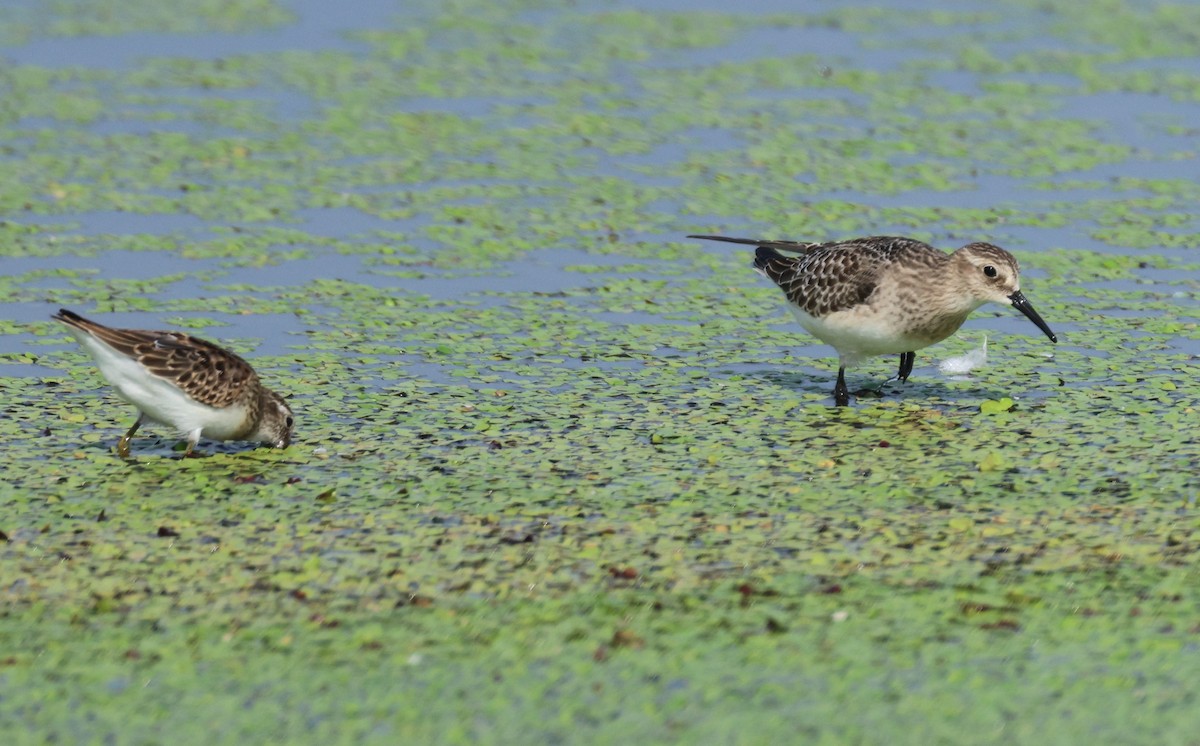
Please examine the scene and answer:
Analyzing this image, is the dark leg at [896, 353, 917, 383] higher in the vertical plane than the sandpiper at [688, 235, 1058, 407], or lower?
lower

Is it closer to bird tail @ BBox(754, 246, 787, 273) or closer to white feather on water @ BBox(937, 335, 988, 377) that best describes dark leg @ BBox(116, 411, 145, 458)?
bird tail @ BBox(754, 246, 787, 273)

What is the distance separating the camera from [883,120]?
19.0 metres

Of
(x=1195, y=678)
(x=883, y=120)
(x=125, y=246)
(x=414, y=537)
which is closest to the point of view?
(x=1195, y=678)

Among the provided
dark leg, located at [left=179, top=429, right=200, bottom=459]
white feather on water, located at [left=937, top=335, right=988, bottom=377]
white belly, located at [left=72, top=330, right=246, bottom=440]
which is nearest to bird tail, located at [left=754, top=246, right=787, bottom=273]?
white feather on water, located at [left=937, top=335, right=988, bottom=377]

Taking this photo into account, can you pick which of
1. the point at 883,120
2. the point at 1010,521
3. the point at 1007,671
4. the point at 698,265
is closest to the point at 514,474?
the point at 1010,521

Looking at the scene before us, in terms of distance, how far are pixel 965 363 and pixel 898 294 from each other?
1.34m

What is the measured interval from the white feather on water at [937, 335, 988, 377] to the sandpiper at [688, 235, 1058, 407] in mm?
685

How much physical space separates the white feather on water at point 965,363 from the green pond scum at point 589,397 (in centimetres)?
12

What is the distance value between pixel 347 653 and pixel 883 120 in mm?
12783

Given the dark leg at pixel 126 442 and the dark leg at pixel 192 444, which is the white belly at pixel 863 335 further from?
A: the dark leg at pixel 126 442

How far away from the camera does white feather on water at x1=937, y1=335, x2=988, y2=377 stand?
Result: 12.5 meters

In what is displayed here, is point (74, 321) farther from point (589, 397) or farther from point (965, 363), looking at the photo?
point (965, 363)

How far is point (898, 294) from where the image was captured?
11.4 meters

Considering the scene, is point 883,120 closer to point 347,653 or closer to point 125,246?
point 125,246
